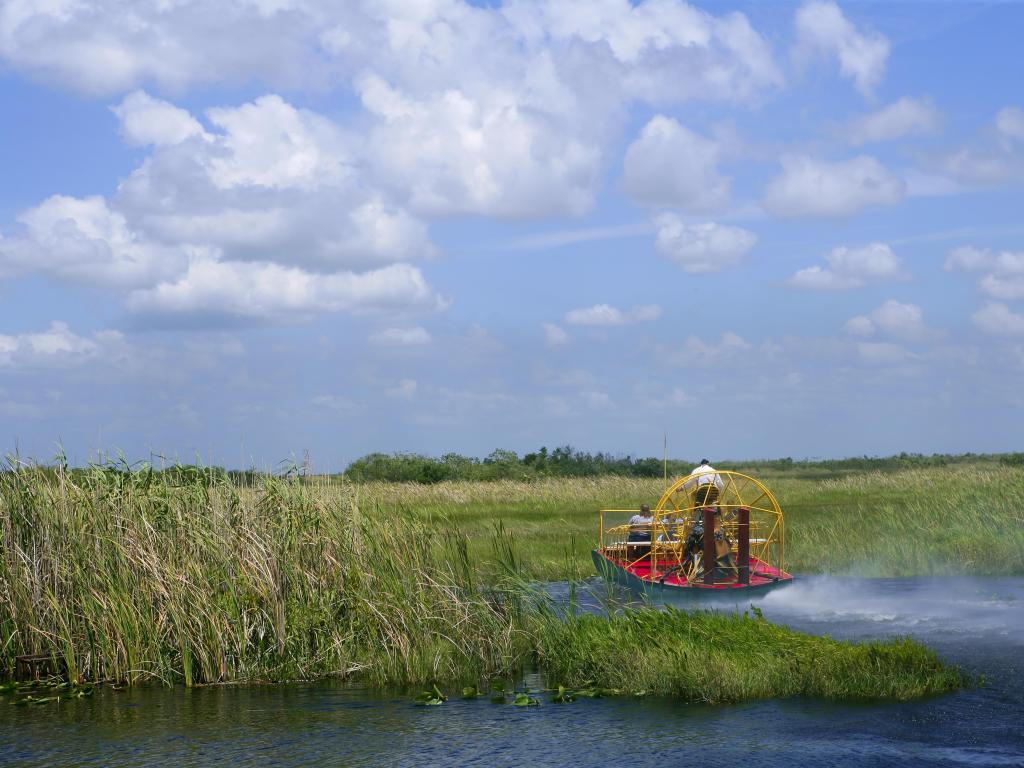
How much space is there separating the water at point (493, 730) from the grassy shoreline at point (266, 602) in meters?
0.56

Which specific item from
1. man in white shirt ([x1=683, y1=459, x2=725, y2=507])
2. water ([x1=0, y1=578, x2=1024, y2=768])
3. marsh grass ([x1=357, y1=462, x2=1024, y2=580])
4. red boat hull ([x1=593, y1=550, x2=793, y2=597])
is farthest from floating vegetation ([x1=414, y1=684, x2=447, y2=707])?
man in white shirt ([x1=683, y1=459, x2=725, y2=507])

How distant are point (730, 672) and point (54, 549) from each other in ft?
28.1

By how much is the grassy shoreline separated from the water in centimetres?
56

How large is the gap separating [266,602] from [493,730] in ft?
12.3

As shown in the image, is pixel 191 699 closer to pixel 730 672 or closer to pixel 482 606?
pixel 482 606

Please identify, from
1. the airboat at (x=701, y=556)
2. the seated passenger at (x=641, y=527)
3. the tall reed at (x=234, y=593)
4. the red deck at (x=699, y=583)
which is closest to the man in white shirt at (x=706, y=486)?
the airboat at (x=701, y=556)

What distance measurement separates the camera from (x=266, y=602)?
1412cm

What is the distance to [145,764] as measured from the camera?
10.9 meters

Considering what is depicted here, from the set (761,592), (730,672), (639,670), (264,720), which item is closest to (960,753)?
(730,672)

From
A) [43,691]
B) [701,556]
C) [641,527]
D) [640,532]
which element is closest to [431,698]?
[43,691]

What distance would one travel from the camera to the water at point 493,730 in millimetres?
10852

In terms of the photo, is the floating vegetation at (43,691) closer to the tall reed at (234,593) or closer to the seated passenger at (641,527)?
the tall reed at (234,593)

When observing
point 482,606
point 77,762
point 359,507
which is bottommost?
point 77,762

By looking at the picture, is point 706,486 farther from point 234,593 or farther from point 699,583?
point 234,593
